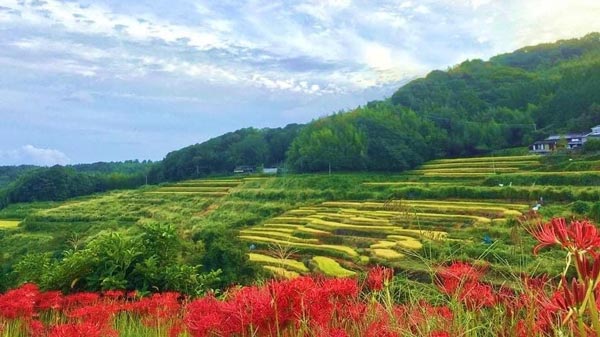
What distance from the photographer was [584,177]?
2388 cm

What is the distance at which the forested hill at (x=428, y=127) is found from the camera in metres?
44.4

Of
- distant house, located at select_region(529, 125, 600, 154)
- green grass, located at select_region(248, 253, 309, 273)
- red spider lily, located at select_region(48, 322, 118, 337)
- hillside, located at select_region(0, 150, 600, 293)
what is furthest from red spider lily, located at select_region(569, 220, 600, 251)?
distant house, located at select_region(529, 125, 600, 154)

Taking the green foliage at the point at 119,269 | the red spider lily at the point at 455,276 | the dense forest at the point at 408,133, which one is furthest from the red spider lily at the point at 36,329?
the dense forest at the point at 408,133

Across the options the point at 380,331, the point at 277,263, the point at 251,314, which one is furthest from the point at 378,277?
the point at 277,263

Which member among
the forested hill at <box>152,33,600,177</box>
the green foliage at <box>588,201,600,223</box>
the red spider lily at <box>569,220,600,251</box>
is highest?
the forested hill at <box>152,33,600,177</box>

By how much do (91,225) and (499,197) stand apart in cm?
2464

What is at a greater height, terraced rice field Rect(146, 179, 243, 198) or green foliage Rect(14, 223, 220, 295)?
green foliage Rect(14, 223, 220, 295)

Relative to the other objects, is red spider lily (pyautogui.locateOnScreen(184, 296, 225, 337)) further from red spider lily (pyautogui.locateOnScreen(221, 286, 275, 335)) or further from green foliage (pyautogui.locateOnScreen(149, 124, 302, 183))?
green foliage (pyautogui.locateOnScreen(149, 124, 302, 183))

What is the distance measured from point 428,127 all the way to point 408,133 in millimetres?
2958

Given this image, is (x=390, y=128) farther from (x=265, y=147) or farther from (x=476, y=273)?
(x=476, y=273)

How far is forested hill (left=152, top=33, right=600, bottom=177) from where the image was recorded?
44.4 meters

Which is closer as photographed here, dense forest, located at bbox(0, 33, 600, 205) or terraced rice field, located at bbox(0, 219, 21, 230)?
terraced rice field, located at bbox(0, 219, 21, 230)

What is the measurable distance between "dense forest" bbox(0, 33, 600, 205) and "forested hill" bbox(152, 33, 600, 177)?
0.29ft

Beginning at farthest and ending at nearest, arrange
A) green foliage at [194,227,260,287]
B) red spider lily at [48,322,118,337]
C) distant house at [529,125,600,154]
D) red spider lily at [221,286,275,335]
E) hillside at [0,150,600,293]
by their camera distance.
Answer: distant house at [529,125,600,154]
green foliage at [194,227,260,287]
hillside at [0,150,600,293]
red spider lily at [48,322,118,337]
red spider lily at [221,286,275,335]
